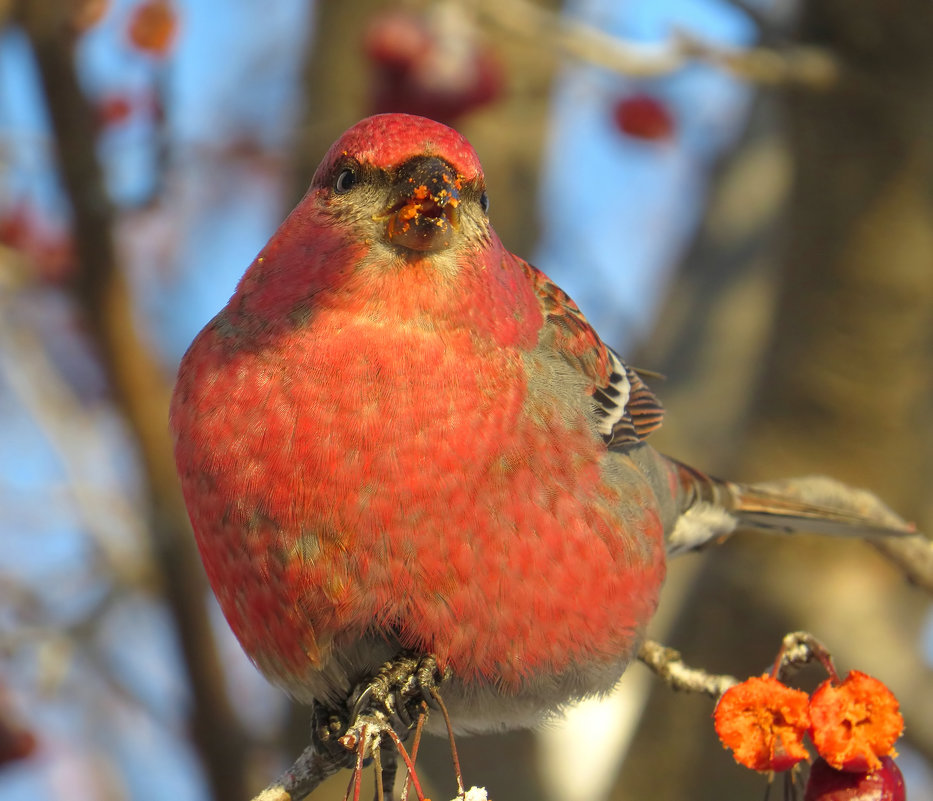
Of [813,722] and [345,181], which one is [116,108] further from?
[813,722]

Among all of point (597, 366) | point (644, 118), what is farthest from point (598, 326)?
point (597, 366)

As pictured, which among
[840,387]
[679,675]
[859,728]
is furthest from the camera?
[840,387]

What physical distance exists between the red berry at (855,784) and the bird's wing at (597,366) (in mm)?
892

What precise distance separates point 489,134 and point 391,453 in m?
3.22

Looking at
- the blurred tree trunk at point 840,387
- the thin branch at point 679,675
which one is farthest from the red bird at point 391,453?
the blurred tree trunk at point 840,387

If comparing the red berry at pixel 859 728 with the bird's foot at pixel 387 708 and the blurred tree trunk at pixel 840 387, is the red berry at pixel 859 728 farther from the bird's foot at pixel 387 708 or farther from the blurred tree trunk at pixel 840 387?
the blurred tree trunk at pixel 840 387

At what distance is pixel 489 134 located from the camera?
504 centimetres

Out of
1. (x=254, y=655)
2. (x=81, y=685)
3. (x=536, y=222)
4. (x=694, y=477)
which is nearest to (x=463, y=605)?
(x=254, y=655)

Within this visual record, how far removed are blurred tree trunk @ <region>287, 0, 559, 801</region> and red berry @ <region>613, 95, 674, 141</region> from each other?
16.7 inches

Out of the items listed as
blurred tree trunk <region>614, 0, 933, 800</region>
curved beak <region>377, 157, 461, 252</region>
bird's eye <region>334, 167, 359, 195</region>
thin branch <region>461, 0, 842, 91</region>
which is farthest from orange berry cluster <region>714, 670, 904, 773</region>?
thin branch <region>461, 0, 842, 91</region>

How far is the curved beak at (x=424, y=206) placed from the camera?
2115mm

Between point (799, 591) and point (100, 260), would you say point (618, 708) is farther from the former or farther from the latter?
point (100, 260)

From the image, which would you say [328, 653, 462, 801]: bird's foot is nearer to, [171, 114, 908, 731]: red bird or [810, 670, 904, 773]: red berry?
[171, 114, 908, 731]: red bird

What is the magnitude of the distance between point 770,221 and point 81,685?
428cm
